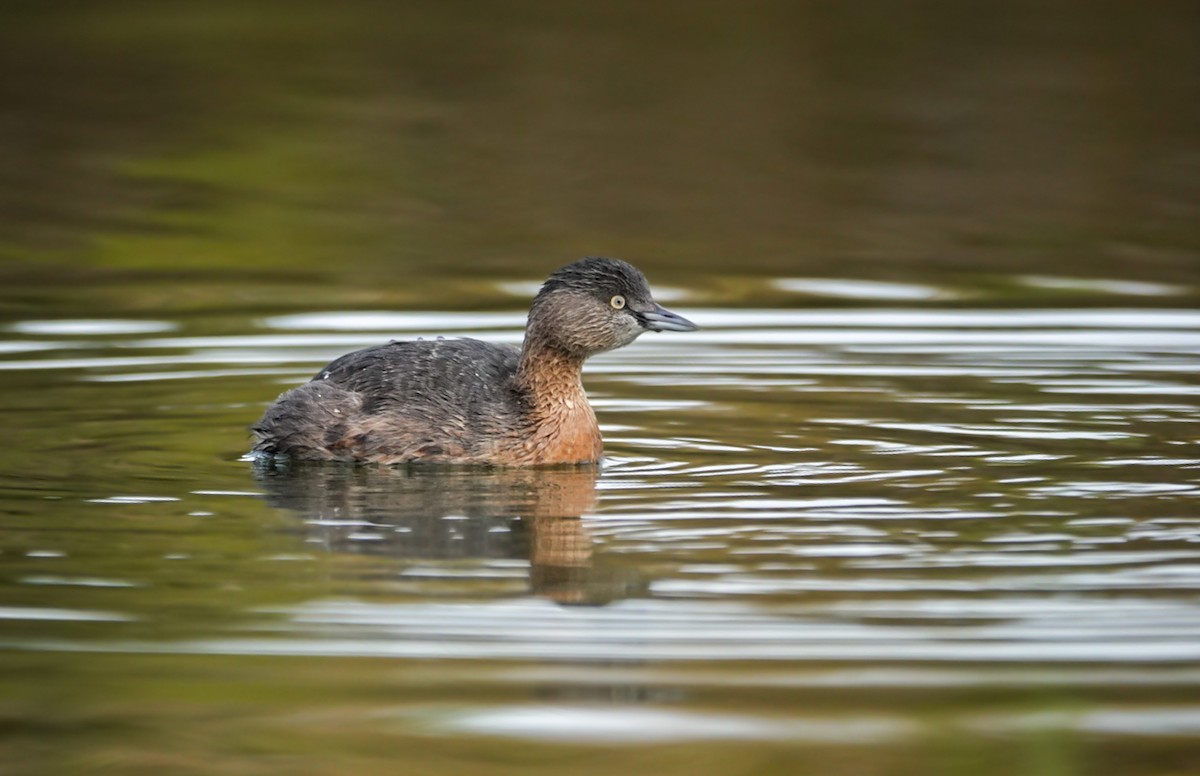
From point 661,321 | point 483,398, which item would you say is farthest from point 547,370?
point 661,321

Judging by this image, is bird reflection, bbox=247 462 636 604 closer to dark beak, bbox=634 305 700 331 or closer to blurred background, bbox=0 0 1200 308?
dark beak, bbox=634 305 700 331

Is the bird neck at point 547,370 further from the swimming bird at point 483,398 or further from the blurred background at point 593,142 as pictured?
the blurred background at point 593,142

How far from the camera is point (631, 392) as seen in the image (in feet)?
37.6

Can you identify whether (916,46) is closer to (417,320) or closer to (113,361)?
(417,320)

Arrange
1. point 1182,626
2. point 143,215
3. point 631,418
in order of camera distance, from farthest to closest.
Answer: point 143,215
point 631,418
point 1182,626

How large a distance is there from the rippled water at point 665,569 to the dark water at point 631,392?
0.02m

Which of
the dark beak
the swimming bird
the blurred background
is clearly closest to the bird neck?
the swimming bird

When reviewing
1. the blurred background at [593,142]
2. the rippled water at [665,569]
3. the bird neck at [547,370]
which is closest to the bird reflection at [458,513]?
the rippled water at [665,569]

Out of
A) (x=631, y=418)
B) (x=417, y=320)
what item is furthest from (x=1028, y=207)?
(x=631, y=418)

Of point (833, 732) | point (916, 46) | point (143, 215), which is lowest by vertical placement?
point (833, 732)

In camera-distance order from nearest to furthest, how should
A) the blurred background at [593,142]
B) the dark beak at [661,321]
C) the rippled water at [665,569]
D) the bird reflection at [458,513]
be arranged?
1. the rippled water at [665,569]
2. the bird reflection at [458,513]
3. the dark beak at [661,321]
4. the blurred background at [593,142]

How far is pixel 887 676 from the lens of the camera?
6.14 m

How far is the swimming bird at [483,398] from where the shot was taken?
9.55 metres

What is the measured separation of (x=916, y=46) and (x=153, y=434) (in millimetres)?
14819
